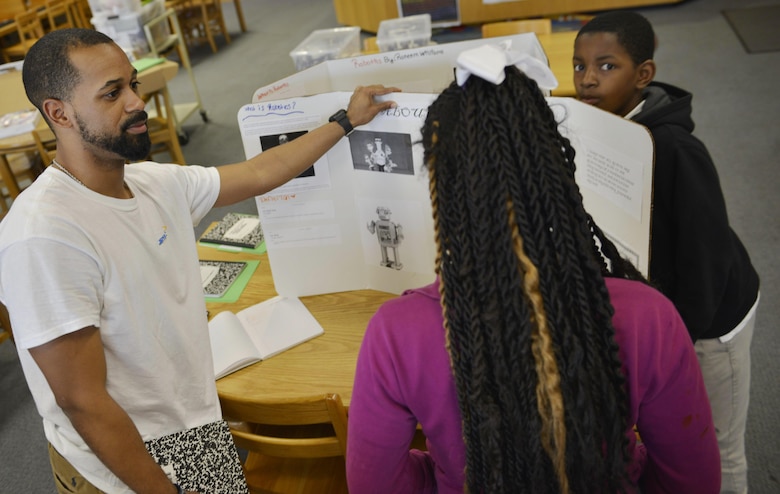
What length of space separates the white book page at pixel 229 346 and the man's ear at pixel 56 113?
61 cm

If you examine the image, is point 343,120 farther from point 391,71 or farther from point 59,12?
point 59,12

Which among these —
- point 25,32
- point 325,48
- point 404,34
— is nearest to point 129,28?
point 25,32

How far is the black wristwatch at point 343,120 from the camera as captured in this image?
1446 mm

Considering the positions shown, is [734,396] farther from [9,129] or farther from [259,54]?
[259,54]

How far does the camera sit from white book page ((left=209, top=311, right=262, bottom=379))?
149cm

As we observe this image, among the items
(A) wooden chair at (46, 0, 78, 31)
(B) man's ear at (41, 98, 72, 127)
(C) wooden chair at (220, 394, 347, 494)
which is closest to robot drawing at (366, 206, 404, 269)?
(C) wooden chair at (220, 394, 347, 494)

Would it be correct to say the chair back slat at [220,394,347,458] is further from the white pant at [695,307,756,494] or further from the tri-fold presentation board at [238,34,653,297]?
the white pant at [695,307,756,494]

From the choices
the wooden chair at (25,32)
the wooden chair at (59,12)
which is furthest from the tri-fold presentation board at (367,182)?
the wooden chair at (59,12)

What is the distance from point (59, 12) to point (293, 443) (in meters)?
6.95

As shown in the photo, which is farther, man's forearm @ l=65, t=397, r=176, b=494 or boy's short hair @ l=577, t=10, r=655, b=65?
boy's short hair @ l=577, t=10, r=655, b=65

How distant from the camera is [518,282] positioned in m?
0.74

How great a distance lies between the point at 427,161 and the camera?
2.61 ft

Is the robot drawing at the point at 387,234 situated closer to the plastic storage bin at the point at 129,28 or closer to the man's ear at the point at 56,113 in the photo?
→ the man's ear at the point at 56,113

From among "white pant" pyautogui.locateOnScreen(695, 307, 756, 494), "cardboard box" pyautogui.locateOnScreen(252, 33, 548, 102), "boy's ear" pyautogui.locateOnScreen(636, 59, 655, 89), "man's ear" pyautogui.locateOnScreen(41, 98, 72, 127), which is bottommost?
"white pant" pyautogui.locateOnScreen(695, 307, 756, 494)
